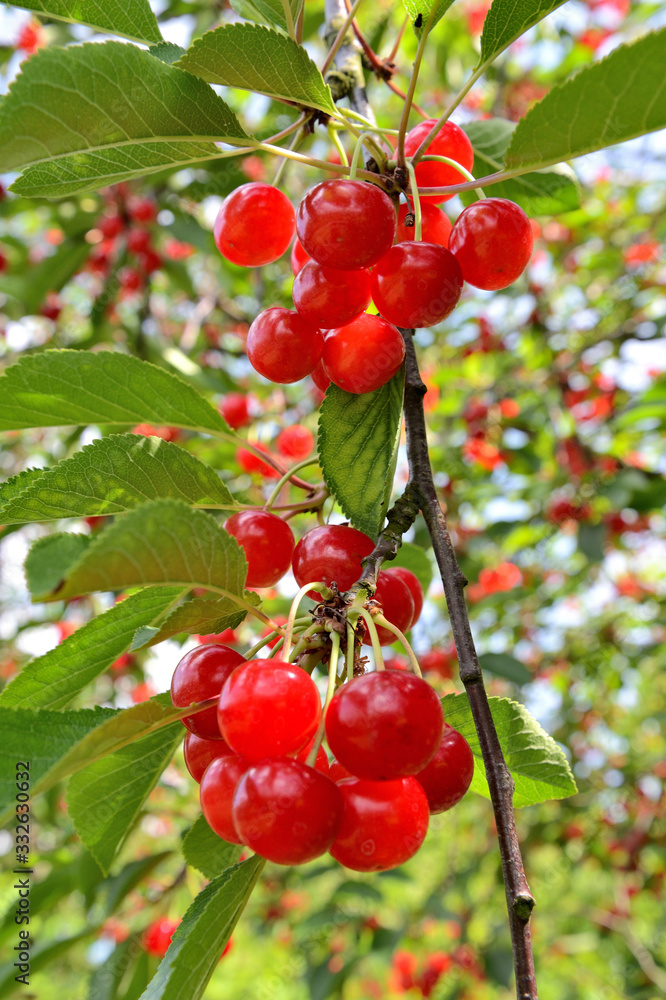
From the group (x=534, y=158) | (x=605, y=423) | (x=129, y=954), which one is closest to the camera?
(x=534, y=158)

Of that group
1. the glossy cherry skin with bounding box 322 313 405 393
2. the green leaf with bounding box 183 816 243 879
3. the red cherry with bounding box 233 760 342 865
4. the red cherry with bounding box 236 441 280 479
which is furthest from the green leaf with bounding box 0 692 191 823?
the red cherry with bounding box 236 441 280 479

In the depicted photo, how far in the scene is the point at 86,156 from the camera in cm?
99

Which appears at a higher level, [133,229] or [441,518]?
[133,229]

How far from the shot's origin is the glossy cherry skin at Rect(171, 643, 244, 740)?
2.80 feet

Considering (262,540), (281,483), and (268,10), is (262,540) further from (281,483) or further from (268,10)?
(268,10)

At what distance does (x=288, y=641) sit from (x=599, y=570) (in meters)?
3.78

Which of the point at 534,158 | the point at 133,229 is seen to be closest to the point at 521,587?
the point at 133,229

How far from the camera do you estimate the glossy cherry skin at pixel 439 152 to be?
3.74 feet

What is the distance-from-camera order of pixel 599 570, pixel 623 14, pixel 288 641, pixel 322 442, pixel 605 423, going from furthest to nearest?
pixel 623 14
pixel 599 570
pixel 605 423
pixel 322 442
pixel 288 641

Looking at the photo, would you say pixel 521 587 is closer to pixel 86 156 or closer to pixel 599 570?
pixel 599 570

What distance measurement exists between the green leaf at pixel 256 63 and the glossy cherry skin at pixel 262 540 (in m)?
0.60

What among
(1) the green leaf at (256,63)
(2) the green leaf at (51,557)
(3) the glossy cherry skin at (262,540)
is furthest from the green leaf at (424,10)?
(2) the green leaf at (51,557)

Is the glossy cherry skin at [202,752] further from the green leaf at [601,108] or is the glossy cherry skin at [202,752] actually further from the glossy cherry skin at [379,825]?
the green leaf at [601,108]

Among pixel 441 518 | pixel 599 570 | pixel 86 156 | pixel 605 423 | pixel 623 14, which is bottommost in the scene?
pixel 441 518
